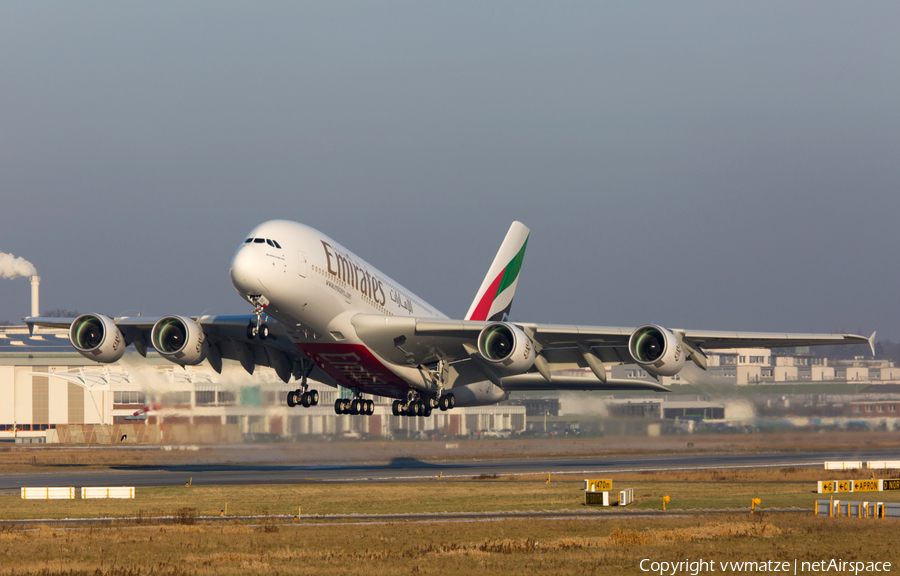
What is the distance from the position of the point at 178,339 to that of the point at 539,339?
52.5 feet

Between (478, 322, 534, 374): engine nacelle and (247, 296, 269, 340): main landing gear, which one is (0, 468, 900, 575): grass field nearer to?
(478, 322, 534, 374): engine nacelle

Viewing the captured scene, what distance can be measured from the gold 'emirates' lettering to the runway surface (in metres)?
16.4

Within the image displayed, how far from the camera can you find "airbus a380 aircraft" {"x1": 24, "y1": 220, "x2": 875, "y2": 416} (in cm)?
3594

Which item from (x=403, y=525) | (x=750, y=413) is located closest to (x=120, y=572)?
(x=403, y=525)

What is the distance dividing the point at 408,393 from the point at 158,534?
1632 centimetres

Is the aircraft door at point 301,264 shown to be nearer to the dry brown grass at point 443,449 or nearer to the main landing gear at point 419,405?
the main landing gear at point 419,405

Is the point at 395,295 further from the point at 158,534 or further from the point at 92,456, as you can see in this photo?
the point at 92,456

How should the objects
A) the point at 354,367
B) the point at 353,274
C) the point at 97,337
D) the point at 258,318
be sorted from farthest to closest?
the point at 97,337 < the point at 354,367 < the point at 353,274 < the point at 258,318

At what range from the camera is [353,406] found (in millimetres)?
47625

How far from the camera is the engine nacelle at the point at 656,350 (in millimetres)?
39094

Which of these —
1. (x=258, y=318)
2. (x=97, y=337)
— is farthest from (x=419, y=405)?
(x=97, y=337)

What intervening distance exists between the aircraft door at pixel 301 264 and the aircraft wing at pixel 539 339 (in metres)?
4.40

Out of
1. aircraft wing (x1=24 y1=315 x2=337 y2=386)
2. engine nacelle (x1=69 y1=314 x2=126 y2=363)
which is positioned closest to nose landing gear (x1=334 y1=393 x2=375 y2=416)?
aircraft wing (x1=24 y1=315 x2=337 y2=386)

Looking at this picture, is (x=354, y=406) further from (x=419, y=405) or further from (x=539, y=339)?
(x=539, y=339)
